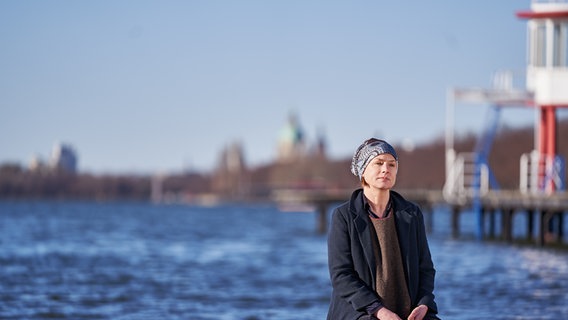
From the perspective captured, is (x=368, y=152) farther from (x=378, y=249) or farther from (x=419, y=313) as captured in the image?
(x=419, y=313)

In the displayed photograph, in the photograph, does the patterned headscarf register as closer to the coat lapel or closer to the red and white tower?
the coat lapel

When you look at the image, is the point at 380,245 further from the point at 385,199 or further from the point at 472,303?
the point at 472,303

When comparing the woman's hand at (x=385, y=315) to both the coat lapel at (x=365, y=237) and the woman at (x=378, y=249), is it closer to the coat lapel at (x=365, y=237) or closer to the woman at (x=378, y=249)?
the woman at (x=378, y=249)

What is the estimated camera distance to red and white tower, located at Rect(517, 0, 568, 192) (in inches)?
1730

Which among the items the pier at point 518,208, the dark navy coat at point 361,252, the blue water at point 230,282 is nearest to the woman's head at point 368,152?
the dark navy coat at point 361,252

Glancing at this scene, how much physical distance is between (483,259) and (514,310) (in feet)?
55.4

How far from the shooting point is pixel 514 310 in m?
22.2

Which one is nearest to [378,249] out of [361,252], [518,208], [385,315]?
[361,252]

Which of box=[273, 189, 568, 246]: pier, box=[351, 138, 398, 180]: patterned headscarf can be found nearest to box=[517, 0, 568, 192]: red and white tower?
box=[273, 189, 568, 246]: pier

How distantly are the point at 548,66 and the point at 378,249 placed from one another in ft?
125

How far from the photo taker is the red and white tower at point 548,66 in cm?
4394

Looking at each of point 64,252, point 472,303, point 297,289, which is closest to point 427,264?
point 472,303

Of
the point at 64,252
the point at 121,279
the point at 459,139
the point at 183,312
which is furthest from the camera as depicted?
the point at 459,139

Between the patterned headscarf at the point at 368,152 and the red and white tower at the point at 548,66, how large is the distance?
36932mm
